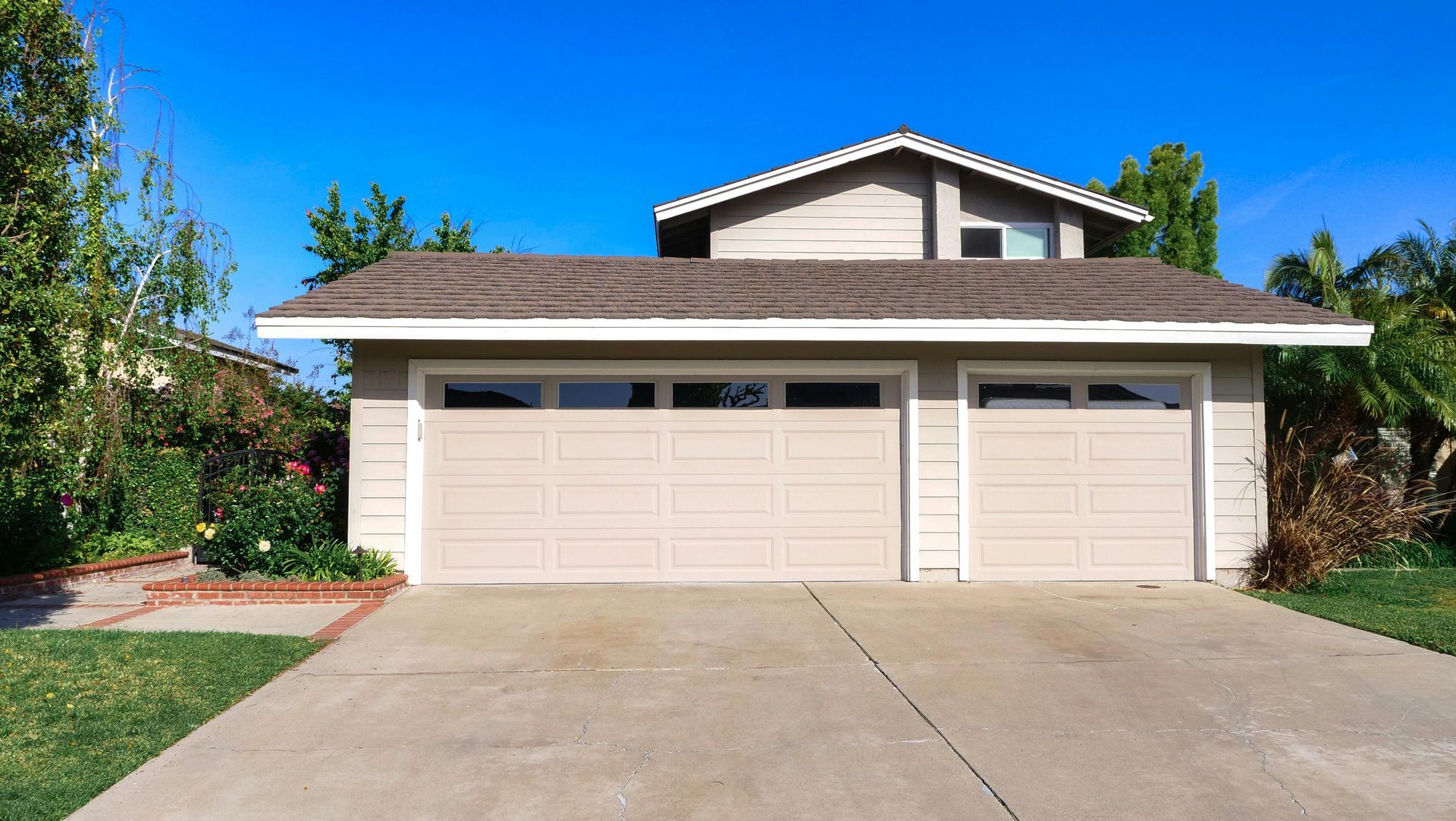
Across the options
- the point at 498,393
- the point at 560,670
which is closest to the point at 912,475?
the point at 498,393

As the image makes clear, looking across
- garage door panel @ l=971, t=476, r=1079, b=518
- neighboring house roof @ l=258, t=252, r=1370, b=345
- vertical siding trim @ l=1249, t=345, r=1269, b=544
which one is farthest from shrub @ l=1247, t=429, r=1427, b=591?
garage door panel @ l=971, t=476, r=1079, b=518

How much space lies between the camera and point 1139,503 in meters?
9.21

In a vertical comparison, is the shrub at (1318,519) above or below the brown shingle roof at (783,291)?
below

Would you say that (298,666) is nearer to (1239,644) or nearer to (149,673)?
(149,673)

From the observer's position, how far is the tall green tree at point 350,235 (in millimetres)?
16344

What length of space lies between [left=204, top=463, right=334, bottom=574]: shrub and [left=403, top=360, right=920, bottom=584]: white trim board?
41.3 inches

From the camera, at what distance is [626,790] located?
3.79 meters

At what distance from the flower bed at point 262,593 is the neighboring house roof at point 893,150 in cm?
684

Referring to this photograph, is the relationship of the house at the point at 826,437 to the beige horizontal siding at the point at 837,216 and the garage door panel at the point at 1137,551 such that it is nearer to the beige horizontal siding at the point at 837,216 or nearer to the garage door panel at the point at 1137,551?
the garage door panel at the point at 1137,551

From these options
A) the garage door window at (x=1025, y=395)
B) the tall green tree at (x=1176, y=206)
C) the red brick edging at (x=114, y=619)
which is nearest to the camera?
the red brick edging at (x=114, y=619)

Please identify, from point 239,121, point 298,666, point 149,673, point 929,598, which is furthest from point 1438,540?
point 239,121

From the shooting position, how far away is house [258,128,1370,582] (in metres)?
8.76

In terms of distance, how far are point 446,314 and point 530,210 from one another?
1301cm

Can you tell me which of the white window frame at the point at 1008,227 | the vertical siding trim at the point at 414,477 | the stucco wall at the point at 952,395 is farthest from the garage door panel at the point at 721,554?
the white window frame at the point at 1008,227
